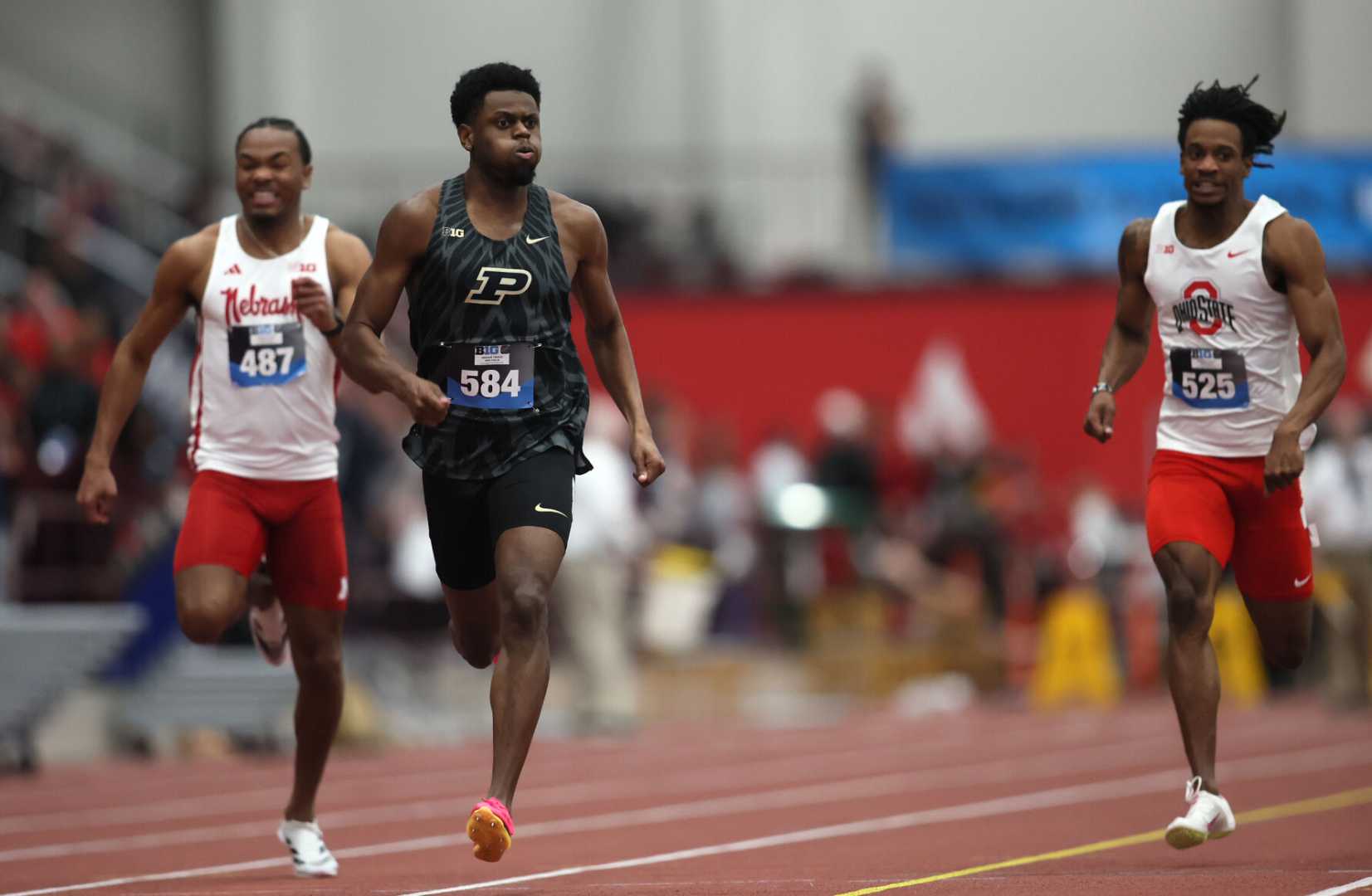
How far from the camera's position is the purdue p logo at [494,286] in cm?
742

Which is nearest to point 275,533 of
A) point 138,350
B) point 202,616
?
point 202,616

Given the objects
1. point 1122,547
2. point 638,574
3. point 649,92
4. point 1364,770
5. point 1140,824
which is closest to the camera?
point 1140,824

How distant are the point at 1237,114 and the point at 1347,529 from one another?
1029 centimetres

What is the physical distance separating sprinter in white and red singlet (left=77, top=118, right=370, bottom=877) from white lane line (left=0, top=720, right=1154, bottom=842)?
10.4 ft

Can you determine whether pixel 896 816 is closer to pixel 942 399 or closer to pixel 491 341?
pixel 491 341

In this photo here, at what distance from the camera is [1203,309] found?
26.6ft

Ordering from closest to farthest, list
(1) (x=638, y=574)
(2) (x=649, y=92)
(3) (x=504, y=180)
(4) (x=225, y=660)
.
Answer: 1. (3) (x=504, y=180)
2. (4) (x=225, y=660)
3. (1) (x=638, y=574)
4. (2) (x=649, y=92)

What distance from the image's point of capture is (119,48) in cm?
3002

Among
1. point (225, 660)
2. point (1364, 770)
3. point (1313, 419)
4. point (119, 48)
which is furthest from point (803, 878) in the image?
point (119, 48)

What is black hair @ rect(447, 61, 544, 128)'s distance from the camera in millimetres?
7457

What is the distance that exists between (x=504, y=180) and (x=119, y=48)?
2396 cm

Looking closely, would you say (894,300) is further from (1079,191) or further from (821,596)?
(821,596)

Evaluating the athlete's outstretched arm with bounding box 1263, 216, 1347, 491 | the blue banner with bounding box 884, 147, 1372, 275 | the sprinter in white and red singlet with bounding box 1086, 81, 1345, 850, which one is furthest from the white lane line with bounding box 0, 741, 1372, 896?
the blue banner with bounding box 884, 147, 1372, 275

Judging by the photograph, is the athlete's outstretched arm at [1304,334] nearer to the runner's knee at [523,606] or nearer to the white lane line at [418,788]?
the runner's knee at [523,606]
